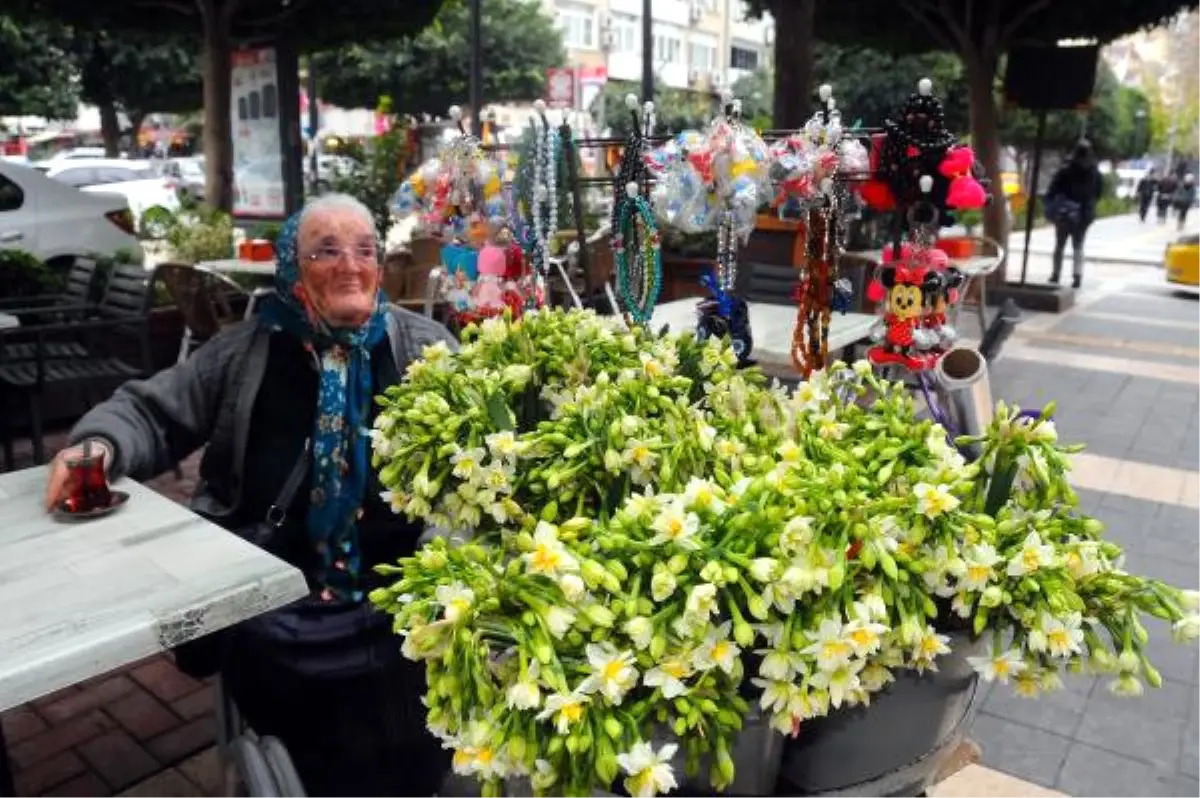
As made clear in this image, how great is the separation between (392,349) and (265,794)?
43.5 inches

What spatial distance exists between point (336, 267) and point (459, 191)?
166 cm

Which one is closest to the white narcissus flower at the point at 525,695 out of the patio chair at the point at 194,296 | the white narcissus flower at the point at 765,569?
the white narcissus flower at the point at 765,569

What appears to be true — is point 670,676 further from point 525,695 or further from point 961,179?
point 961,179

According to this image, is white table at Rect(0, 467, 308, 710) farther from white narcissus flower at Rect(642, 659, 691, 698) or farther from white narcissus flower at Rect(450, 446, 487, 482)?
white narcissus flower at Rect(642, 659, 691, 698)

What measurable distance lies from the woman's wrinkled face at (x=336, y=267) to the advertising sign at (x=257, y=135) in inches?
243

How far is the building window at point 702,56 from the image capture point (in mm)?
46969

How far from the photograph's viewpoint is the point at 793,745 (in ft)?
3.76

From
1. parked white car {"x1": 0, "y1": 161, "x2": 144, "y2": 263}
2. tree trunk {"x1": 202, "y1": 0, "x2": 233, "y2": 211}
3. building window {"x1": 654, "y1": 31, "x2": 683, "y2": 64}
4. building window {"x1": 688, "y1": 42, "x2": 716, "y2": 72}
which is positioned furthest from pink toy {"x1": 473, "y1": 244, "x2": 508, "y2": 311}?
building window {"x1": 688, "y1": 42, "x2": 716, "y2": 72}

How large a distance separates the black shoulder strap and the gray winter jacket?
0.33ft

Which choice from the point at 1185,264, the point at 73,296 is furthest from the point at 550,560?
the point at 1185,264

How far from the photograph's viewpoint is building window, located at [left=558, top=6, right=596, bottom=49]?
4088 cm

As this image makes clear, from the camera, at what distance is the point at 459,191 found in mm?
3746

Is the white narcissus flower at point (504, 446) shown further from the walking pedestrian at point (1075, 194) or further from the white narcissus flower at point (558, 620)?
the walking pedestrian at point (1075, 194)

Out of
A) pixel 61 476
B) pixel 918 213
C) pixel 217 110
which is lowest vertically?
pixel 61 476
